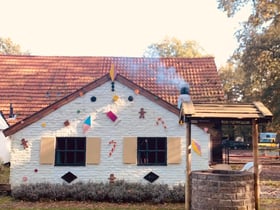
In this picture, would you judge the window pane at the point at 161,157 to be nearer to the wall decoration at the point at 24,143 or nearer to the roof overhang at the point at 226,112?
the roof overhang at the point at 226,112

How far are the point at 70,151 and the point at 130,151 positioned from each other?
215 centimetres

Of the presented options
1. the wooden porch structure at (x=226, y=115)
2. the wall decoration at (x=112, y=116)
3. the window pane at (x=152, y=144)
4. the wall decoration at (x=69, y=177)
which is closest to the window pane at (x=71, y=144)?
the wall decoration at (x=69, y=177)

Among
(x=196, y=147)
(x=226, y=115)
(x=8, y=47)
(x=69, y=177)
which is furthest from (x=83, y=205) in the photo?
(x=8, y=47)

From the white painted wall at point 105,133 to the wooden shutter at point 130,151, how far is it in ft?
0.49

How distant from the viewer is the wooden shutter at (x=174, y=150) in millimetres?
12273

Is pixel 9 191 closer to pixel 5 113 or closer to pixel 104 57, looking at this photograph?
pixel 5 113

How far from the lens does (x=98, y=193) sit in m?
11.4

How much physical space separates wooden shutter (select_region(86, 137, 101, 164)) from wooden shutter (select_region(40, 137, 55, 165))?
1221 millimetres

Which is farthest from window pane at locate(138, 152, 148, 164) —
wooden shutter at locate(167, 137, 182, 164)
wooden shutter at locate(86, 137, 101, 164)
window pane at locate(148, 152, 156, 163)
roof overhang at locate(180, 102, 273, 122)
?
roof overhang at locate(180, 102, 273, 122)

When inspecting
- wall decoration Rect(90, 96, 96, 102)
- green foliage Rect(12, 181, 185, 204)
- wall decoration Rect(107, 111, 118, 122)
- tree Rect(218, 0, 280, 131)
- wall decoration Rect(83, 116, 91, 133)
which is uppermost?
tree Rect(218, 0, 280, 131)

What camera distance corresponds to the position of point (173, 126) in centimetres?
1252

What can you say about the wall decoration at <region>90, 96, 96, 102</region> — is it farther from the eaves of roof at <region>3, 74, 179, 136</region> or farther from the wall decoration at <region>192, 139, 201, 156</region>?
the wall decoration at <region>192, 139, 201, 156</region>

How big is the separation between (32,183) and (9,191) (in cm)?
99

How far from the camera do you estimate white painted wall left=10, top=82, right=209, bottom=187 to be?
1218 cm
